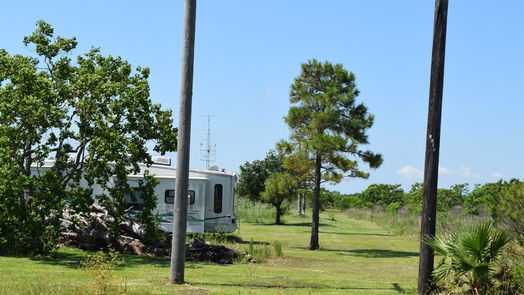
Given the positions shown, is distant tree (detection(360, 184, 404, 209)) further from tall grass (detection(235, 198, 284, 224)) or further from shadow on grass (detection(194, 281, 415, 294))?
shadow on grass (detection(194, 281, 415, 294))

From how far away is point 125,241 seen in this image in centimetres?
1964

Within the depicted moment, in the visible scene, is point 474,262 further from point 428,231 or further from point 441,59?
point 441,59

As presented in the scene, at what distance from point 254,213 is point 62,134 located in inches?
1193

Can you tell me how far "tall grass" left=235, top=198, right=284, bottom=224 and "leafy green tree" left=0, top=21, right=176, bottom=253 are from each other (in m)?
27.3

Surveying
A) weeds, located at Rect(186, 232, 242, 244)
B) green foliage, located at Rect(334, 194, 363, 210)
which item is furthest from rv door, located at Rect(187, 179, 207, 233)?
green foliage, located at Rect(334, 194, 363, 210)

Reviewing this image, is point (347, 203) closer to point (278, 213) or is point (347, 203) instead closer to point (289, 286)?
point (278, 213)

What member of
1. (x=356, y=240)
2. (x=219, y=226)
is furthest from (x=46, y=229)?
(x=356, y=240)

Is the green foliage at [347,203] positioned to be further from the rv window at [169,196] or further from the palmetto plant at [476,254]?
the palmetto plant at [476,254]

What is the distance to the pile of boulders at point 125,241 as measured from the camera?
18609 mm

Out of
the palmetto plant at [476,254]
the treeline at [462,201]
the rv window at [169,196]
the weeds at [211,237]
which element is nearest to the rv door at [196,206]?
the weeds at [211,237]

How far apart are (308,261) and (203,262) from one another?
11.8 ft

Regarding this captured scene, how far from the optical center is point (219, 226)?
25.4 meters

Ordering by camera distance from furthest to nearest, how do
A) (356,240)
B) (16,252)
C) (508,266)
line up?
(356,240), (16,252), (508,266)

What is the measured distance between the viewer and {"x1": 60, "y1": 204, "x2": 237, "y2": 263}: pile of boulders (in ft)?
61.1
